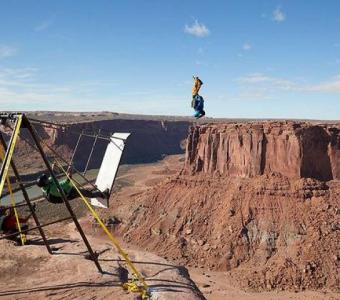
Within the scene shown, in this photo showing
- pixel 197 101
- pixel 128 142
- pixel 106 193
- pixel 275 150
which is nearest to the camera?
pixel 106 193

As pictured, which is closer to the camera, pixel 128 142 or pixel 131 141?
pixel 128 142

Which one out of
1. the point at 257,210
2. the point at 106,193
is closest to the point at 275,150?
the point at 257,210

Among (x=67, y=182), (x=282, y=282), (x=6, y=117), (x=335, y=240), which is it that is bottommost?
(x=282, y=282)

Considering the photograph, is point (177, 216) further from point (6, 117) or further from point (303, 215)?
point (6, 117)

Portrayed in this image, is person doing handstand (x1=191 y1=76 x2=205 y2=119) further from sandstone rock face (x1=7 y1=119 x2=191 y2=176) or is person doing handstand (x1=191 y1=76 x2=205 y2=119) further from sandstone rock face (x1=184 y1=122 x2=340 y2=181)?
sandstone rock face (x1=7 y1=119 x2=191 y2=176)

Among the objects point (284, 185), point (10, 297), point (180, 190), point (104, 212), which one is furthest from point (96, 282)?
point (104, 212)

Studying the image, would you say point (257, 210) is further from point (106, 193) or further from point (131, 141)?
point (131, 141)

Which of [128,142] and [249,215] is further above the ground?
[128,142]

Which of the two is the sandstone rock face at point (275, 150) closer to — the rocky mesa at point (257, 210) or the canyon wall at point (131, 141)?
the rocky mesa at point (257, 210)
